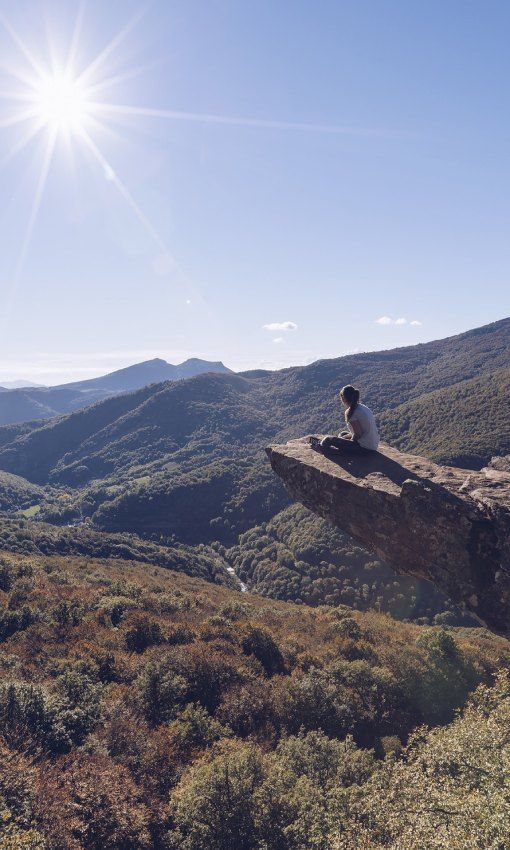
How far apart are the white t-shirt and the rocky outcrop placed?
0.42 meters

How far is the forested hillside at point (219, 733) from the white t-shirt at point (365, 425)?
9.98m

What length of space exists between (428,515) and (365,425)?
3.59 m

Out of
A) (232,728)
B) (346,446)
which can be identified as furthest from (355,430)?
(232,728)

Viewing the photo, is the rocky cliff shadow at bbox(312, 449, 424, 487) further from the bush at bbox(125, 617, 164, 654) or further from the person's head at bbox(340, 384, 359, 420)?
the bush at bbox(125, 617, 164, 654)

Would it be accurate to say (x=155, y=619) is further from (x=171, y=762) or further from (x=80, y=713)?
(x=171, y=762)

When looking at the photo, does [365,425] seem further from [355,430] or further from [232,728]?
[232,728]

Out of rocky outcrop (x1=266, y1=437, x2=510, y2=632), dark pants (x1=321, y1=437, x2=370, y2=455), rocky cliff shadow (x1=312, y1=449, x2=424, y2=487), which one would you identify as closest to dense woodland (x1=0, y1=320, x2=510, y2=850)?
rocky outcrop (x1=266, y1=437, x2=510, y2=632)

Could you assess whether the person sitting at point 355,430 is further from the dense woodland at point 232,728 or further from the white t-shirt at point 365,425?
the dense woodland at point 232,728

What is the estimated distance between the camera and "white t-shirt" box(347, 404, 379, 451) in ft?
37.0

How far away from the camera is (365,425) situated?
11.6 metres

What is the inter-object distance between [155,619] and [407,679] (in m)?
18.8

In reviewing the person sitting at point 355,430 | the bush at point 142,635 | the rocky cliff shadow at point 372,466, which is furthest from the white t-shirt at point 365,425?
the bush at point 142,635

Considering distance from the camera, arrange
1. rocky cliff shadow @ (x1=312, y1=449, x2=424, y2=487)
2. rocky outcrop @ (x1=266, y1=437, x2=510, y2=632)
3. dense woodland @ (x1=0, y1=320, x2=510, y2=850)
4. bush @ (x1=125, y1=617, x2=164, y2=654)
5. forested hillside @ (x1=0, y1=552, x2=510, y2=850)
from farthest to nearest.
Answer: bush @ (x1=125, y1=617, x2=164, y2=654)
forested hillside @ (x1=0, y1=552, x2=510, y2=850)
dense woodland @ (x1=0, y1=320, x2=510, y2=850)
rocky cliff shadow @ (x1=312, y1=449, x2=424, y2=487)
rocky outcrop @ (x1=266, y1=437, x2=510, y2=632)

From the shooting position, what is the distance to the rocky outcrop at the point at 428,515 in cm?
805
